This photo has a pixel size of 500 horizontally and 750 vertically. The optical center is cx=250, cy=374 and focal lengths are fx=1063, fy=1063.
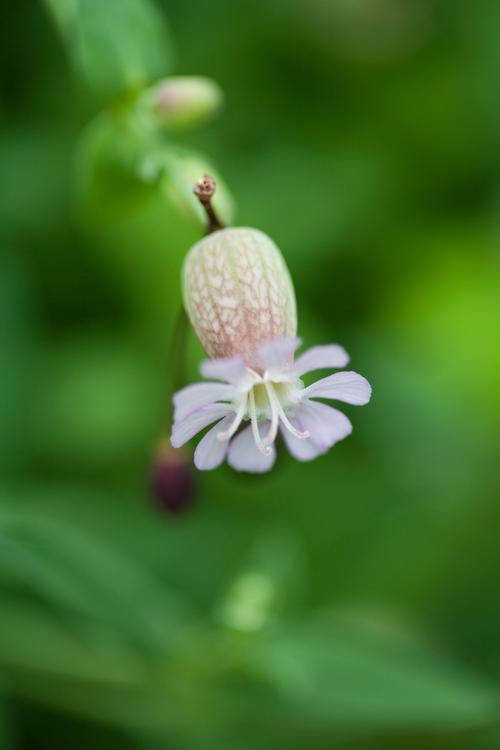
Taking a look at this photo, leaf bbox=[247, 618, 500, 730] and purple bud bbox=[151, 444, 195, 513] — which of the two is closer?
purple bud bbox=[151, 444, 195, 513]

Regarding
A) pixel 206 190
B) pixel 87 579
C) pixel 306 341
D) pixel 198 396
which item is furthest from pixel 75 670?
pixel 206 190

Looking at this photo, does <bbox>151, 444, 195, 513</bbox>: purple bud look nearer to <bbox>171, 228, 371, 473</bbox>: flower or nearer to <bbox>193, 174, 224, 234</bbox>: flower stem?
<bbox>171, 228, 371, 473</bbox>: flower

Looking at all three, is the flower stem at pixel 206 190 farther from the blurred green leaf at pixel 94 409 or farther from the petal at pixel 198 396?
the blurred green leaf at pixel 94 409

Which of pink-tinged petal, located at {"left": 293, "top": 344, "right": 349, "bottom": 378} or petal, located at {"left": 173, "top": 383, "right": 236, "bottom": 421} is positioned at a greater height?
pink-tinged petal, located at {"left": 293, "top": 344, "right": 349, "bottom": 378}

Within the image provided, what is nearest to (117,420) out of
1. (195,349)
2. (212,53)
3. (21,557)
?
(195,349)

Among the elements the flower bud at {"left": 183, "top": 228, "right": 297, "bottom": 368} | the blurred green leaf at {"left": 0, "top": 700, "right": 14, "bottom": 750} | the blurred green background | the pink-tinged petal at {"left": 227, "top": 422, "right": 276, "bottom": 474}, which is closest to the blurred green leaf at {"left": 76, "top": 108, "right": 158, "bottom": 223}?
the blurred green background

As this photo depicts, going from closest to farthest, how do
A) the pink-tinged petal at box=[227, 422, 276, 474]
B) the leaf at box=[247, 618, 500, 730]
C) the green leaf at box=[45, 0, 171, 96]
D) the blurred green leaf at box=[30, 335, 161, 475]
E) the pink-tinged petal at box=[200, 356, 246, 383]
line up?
1. the pink-tinged petal at box=[200, 356, 246, 383]
2. the pink-tinged petal at box=[227, 422, 276, 474]
3. the green leaf at box=[45, 0, 171, 96]
4. the leaf at box=[247, 618, 500, 730]
5. the blurred green leaf at box=[30, 335, 161, 475]
